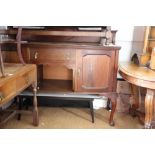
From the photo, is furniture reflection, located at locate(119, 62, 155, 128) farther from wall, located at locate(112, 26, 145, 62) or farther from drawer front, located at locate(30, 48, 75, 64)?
wall, located at locate(112, 26, 145, 62)

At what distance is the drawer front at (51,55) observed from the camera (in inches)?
69.9

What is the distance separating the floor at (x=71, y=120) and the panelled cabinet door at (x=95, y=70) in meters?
0.42

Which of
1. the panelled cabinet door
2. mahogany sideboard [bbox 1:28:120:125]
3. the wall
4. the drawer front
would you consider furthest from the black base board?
the wall

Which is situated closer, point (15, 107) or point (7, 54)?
point (7, 54)

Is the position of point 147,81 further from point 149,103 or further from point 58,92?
point 58,92

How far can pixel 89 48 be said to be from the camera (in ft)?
5.71

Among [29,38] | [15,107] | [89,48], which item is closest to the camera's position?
[89,48]

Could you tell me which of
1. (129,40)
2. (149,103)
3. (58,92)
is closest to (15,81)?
(58,92)

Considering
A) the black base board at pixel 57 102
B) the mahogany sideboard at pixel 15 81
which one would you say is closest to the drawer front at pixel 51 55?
the mahogany sideboard at pixel 15 81

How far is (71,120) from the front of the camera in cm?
211
